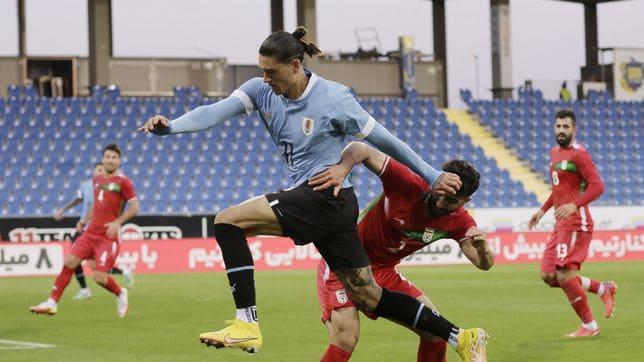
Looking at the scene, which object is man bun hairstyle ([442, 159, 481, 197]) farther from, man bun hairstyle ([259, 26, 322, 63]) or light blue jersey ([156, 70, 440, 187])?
man bun hairstyle ([259, 26, 322, 63])

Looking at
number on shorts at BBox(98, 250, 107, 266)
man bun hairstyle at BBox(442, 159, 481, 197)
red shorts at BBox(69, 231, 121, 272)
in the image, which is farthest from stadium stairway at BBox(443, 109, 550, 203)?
man bun hairstyle at BBox(442, 159, 481, 197)

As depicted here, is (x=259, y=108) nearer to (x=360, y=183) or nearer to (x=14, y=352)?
Answer: (x=14, y=352)

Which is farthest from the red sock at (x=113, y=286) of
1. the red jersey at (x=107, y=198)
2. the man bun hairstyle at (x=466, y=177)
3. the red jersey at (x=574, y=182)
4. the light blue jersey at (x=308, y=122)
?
the man bun hairstyle at (x=466, y=177)

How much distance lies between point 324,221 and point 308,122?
62cm

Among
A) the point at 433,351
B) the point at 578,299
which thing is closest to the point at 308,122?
the point at 433,351

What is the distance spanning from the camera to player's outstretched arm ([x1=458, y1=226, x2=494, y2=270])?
7555 millimetres

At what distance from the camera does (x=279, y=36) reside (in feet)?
22.9

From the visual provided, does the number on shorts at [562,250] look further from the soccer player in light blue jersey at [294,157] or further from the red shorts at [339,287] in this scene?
the soccer player in light blue jersey at [294,157]

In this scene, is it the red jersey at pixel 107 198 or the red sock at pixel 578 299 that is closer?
the red sock at pixel 578 299

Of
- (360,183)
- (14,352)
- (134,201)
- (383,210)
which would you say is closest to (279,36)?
(383,210)

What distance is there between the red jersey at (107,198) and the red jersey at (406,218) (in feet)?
26.5

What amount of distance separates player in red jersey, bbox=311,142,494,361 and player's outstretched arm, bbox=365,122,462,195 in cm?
19

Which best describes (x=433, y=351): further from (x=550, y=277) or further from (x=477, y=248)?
(x=550, y=277)

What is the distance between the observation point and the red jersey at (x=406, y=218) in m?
7.84
